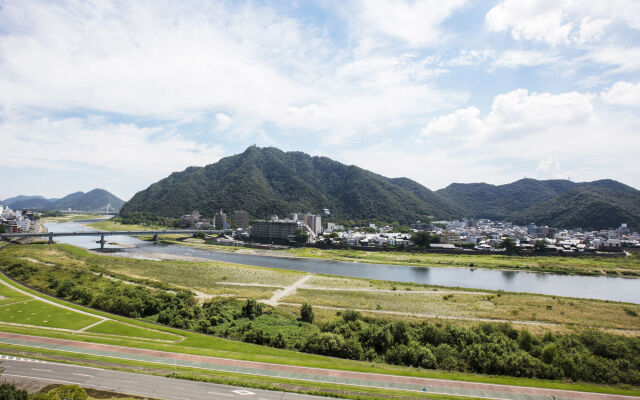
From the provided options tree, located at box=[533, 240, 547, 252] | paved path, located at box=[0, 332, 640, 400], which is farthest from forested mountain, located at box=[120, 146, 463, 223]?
paved path, located at box=[0, 332, 640, 400]

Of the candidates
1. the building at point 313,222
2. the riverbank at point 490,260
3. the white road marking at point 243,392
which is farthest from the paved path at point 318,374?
the building at point 313,222

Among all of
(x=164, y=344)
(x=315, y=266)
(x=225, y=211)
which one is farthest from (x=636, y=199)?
(x=164, y=344)

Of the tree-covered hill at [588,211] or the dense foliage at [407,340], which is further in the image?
the tree-covered hill at [588,211]

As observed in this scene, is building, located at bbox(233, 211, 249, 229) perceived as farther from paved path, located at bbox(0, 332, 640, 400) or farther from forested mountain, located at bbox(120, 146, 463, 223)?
paved path, located at bbox(0, 332, 640, 400)

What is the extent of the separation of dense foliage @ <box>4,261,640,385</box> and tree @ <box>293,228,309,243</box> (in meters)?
71.5

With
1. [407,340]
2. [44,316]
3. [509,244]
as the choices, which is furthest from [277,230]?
[407,340]

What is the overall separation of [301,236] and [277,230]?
13198mm

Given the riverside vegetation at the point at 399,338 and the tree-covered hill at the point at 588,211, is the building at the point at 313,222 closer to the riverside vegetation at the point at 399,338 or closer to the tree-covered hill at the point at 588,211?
the riverside vegetation at the point at 399,338

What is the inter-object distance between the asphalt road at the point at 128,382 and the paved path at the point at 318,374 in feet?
6.34

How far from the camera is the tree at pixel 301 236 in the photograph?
103250 millimetres

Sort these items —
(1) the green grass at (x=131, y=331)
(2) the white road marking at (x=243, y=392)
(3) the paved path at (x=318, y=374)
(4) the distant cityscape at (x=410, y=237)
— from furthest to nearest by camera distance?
(4) the distant cityscape at (x=410, y=237)
(1) the green grass at (x=131, y=331)
(3) the paved path at (x=318, y=374)
(2) the white road marking at (x=243, y=392)

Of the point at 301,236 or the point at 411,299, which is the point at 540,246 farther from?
the point at 411,299

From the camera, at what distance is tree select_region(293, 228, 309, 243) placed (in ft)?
339

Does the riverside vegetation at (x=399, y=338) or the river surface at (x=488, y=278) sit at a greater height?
the riverside vegetation at (x=399, y=338)
